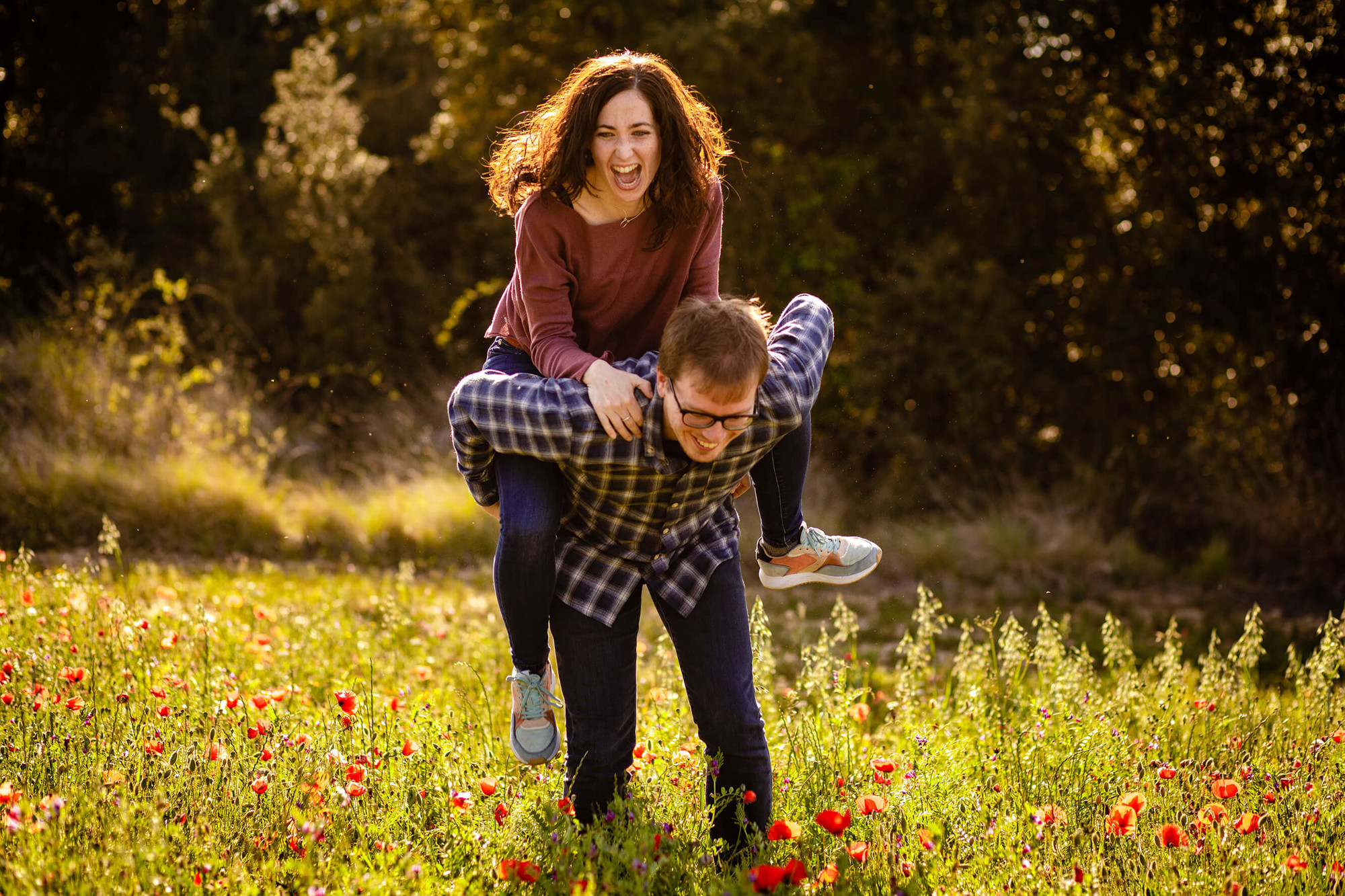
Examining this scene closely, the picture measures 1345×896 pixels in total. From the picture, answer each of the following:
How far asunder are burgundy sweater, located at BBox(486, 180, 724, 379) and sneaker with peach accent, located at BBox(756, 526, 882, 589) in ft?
2.38

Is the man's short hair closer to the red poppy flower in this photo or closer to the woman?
the woman

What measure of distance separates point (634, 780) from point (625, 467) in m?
0.89

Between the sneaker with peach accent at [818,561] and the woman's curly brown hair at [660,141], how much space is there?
0.97 meters

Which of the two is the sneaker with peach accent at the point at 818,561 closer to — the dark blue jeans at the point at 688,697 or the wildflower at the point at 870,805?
the dark blue jeans at the point at 688,697

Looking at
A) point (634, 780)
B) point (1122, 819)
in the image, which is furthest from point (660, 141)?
point (1122, 819)

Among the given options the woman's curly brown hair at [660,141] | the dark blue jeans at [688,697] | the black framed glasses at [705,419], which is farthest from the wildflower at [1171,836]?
the woman's curly brown hair at [660,141]

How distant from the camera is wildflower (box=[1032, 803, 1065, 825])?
251 centimetres

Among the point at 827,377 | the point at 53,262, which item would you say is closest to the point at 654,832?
the point at 827,377

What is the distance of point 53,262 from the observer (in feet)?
45.6

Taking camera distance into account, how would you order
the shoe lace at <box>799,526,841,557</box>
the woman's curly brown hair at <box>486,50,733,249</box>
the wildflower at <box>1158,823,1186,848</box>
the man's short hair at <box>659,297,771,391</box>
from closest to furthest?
the wildflower at <box>1158,823,1186,848</box>
the man's short hair at <box>659,297,771,391</box>
the woman's curly brown hair at <box>486,50,733,249</box>
the shoe lace at <box>799,526,841,557</box>

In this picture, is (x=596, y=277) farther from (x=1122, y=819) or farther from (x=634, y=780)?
(x=1122, y=819)

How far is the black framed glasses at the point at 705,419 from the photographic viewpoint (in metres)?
2.40

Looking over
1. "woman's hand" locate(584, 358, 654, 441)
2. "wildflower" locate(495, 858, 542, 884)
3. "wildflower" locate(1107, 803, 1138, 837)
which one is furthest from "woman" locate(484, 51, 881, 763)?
"wildflower" locate(1107, 803, 1138, 837)

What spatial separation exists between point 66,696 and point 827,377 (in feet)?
27.3
